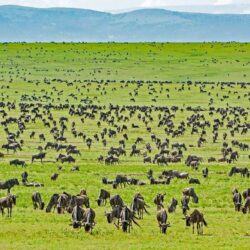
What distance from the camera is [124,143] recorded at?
196 feet

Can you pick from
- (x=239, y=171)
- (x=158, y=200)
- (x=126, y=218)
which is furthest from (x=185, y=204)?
(x=239, y=171)

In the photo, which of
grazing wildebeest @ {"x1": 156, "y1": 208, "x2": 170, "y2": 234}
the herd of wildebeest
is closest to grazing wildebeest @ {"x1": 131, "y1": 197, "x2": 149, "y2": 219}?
the herd of wildebeest

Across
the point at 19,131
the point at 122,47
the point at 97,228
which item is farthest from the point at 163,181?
the point at 122,47

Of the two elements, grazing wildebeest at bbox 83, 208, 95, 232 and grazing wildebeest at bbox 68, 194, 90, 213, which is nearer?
grazing wildebeest at bbox 83, 208, 95, 232

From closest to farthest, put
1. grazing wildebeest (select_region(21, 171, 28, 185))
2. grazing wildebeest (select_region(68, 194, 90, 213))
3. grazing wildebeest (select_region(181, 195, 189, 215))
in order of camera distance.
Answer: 1. grazing wildebeest (select_region(68, 194, 90, 213))
2. grazing wildebeest (select_region(181, 195, 189, 215))
3. grazing wildebeest (select_region(21, 171, 28, 185))

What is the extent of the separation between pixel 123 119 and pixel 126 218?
157 ft

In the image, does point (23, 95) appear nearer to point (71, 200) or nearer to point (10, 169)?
point (10, 169)

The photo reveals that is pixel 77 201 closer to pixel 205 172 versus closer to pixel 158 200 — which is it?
pixel 158 200

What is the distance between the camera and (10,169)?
152ft

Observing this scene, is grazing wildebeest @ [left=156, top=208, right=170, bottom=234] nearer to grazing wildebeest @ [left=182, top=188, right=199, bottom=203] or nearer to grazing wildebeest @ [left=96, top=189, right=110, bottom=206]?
grazing wildebeest @ [left=96, top=189, right=110, bottom=206]

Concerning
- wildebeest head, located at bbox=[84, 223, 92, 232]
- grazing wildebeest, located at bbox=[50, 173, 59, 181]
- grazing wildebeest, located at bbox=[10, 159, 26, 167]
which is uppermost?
grazing wildebeest, located at bbox=[10, 159, 26, 167]

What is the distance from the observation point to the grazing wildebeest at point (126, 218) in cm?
2967

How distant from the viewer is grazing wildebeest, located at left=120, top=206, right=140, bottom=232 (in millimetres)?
29672

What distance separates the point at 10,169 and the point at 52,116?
33342 mm
